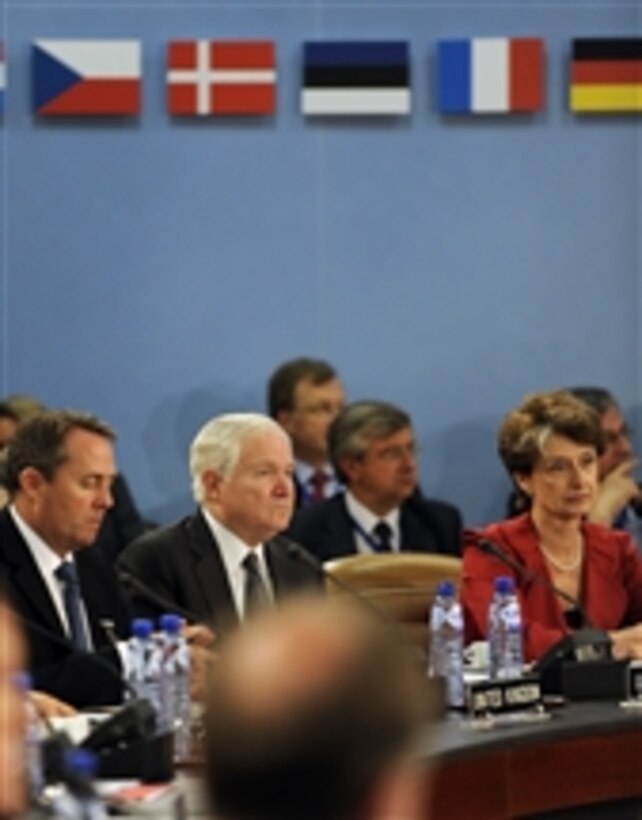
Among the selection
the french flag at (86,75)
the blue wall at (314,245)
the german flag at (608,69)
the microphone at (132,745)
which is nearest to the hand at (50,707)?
the microphone at (132,745)

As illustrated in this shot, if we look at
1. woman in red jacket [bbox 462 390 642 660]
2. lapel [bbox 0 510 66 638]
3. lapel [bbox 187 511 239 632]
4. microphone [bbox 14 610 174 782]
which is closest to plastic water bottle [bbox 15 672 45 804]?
microphone [bbox 14 610 174 782]

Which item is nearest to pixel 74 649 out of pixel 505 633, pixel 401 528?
pixel 505 633

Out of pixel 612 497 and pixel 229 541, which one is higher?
pixel 229 541

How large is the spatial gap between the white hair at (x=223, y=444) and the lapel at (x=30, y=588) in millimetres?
568

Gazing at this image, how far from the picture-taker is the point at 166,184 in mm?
7648

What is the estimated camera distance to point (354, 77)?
7562 millimetres

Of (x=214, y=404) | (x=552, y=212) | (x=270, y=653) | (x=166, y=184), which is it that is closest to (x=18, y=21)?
(x=166, y=184)

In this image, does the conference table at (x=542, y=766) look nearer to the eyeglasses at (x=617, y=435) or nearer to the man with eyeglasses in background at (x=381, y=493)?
the man with eyeglasses in background at (x=381, y=493)

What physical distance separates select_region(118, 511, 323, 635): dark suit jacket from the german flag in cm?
344

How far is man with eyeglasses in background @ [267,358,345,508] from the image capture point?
7344mm

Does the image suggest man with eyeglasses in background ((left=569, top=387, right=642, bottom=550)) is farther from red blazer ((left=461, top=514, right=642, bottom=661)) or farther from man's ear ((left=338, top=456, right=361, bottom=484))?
red blazer ((left=461, top=514, right=642, bottom=661))

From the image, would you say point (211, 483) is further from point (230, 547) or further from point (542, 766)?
point (542, 766)

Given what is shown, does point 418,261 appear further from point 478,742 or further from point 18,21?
point 478,742

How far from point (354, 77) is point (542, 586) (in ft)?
10.2
